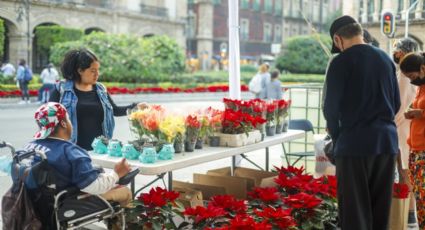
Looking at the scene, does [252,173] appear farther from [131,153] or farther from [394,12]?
[394,12]

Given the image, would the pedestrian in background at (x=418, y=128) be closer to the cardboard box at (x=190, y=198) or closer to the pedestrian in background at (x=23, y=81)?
the cardboard box at (x=190, y=198)

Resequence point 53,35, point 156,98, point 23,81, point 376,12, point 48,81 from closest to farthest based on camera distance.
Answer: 1. point 48,81
2. point 23,81
3. point 156,98
4. point 53,35
5. point 376,12

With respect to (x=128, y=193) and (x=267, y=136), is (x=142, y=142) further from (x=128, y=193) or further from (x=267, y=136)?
(x=267, y=136)

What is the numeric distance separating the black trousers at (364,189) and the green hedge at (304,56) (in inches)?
1427

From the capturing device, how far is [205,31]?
193 ft

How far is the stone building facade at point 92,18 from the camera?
106 feet

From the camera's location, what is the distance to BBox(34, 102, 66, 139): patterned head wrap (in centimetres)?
387

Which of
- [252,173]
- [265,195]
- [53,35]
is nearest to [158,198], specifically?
[265,195]

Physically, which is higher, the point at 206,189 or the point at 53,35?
the point at 53,35

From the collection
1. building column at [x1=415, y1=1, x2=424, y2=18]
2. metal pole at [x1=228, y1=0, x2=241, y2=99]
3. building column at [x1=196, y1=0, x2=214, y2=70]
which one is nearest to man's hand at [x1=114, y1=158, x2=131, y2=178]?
metal pole at [x1=228, y1=0, x2=241, y2=99]

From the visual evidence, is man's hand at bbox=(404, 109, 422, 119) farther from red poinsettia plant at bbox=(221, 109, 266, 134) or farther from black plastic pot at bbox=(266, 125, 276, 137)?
black plastic pot at bbox=(266, 125, 276, 137)

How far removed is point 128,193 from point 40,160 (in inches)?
31.2

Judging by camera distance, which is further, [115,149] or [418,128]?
[418,128]

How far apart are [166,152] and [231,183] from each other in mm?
1060
